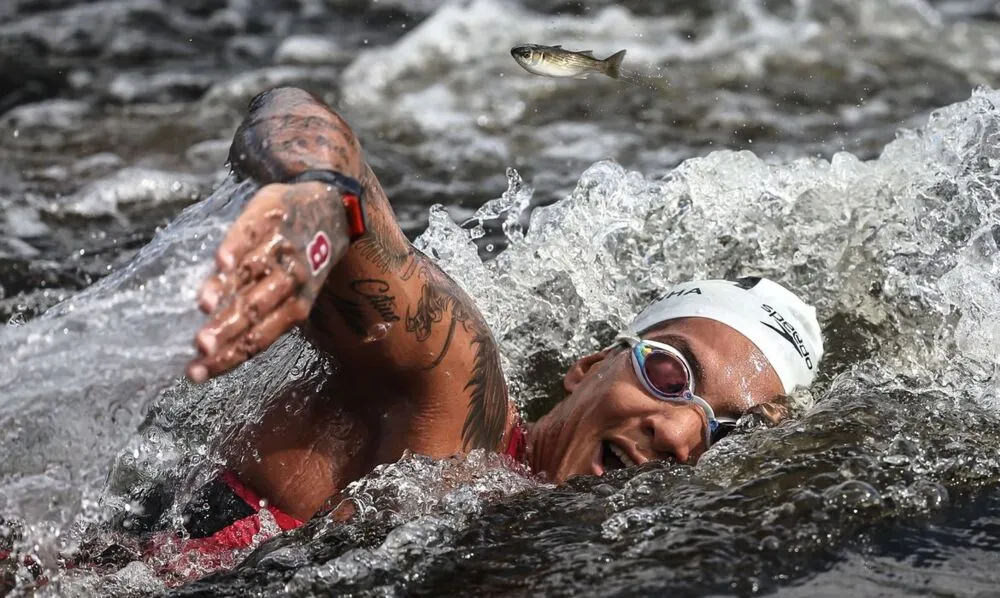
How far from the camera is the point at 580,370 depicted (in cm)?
486

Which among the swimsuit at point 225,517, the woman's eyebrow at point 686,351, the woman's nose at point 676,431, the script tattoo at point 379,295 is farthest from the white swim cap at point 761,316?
the swimsuit at point 225,517

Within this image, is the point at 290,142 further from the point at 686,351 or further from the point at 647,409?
the point at 686,351

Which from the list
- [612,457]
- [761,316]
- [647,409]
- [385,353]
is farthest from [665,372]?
[385,353]

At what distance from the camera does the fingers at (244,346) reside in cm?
277

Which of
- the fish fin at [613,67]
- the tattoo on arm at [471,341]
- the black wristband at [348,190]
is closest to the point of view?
the black wristband at [348,190]

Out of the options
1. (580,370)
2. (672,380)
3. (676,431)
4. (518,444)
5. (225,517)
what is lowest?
(225,517)

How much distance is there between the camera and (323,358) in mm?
3949

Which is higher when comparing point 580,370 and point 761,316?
point 761,316

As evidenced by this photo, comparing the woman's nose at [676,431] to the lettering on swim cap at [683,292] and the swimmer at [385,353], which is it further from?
the lettering on swim cap at [683,292]

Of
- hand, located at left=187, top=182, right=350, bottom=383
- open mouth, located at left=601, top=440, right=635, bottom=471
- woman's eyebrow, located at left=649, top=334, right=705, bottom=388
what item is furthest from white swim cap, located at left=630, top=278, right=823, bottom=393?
hand, located at left=187, top=182, right=350, bottom=383

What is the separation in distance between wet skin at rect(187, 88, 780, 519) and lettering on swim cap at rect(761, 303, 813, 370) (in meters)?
0.20

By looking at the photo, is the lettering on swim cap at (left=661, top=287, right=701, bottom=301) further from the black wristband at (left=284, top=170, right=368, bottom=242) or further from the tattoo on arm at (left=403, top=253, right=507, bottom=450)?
the black wristband at (left=284, top=170, right=368, bottom=242)

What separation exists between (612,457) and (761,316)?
30.6 inches

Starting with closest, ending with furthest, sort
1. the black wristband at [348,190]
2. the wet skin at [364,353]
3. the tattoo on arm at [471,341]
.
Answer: the wet skin at [364,353] → the black wristband at [348,190] → the tattoo on arm at [471,341]
